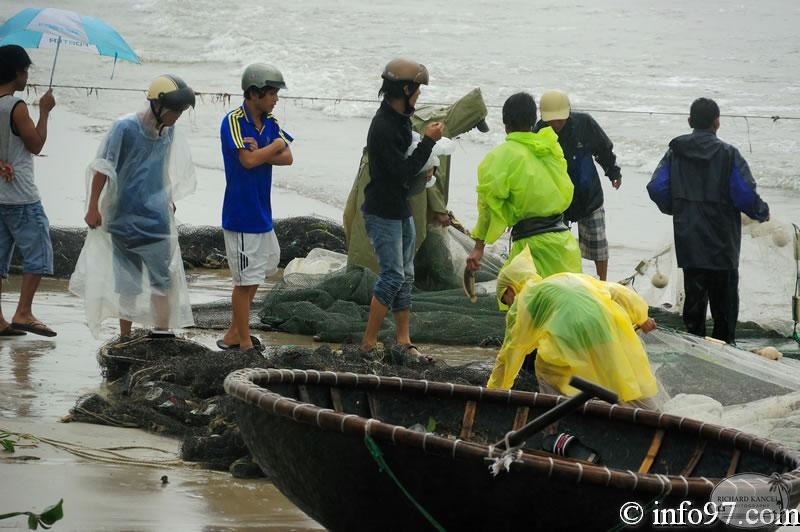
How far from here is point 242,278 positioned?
295 inches

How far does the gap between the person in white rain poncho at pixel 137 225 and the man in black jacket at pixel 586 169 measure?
2.67 meters

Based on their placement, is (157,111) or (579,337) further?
(157,111)

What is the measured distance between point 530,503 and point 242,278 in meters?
3.94

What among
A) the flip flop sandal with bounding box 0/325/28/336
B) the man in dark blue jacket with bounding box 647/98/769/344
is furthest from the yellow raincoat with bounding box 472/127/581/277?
the flip flop sandal with bounding box 0/325/28/336

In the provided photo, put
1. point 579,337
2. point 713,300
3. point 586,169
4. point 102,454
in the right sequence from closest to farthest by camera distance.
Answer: point 579,337
point 102,454
point 713,300
point 586,169

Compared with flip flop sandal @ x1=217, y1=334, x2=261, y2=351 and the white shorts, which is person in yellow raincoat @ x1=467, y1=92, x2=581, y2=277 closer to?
the white shorts

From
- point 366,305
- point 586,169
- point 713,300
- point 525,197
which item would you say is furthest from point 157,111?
point 713,300

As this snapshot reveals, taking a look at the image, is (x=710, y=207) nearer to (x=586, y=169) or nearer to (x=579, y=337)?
(x=586, y=169)

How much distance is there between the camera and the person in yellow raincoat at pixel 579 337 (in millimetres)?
5395

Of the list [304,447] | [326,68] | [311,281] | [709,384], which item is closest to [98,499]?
[304,447]

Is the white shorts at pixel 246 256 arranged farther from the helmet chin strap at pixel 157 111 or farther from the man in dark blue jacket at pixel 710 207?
the man in dark blue jacket at pixel 710 207

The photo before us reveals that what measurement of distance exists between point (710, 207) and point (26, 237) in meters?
4.37

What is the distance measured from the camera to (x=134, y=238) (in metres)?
7.44

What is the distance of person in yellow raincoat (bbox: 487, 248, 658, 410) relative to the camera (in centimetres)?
539
